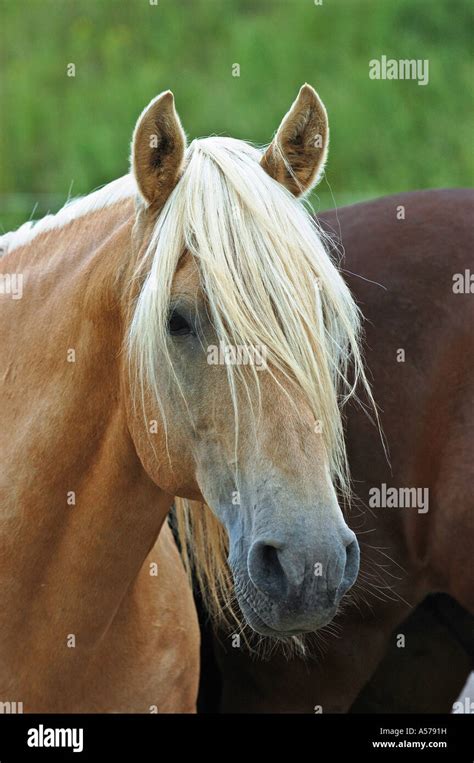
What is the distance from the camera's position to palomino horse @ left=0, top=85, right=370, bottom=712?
6.65 feet

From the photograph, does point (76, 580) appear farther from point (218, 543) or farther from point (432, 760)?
point (432, 760)

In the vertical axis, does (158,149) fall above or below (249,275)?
above

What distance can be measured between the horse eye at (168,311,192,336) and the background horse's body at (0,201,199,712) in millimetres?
217

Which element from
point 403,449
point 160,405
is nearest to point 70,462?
point 160,405

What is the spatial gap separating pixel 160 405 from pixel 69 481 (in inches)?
14.7

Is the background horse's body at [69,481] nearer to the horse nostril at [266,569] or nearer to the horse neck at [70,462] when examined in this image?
the horse neck at [70,462]

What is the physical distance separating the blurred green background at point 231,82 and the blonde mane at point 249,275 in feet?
26.2

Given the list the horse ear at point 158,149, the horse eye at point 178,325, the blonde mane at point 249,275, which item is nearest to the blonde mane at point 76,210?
the horse ear at point 158,149

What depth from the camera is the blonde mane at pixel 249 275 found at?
2.08 metres

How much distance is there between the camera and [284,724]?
116 inches

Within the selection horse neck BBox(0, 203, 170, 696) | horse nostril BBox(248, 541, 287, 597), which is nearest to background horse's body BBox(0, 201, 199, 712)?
horse neck BBox(0, 203, 170, 696)

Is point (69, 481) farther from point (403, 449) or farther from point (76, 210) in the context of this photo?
point (403, 449)

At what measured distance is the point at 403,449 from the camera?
3.01 meters

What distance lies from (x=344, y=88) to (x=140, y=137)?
34.0ft
